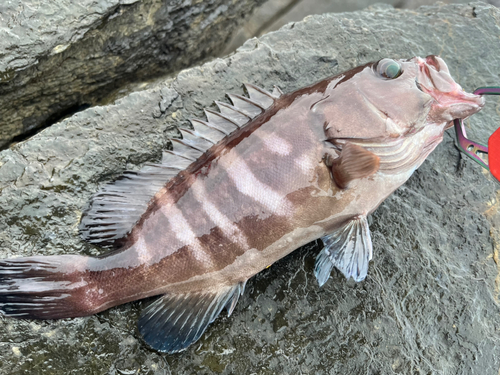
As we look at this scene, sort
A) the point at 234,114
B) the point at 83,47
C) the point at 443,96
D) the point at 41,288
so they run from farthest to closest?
the point at 83,47 < the point at 234,114 < the point at 443,96 < the point at 41,288

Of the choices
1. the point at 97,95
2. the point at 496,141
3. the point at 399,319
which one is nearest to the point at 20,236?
the point at 97,95

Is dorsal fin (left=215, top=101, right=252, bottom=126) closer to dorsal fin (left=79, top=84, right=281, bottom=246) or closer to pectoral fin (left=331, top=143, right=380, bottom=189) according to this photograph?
dorsal fin (left=79, top=84, right=281, bottom=246)

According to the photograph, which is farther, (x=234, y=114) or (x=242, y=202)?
(x=234, y=114)

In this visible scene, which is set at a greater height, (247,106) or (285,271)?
(247,106)

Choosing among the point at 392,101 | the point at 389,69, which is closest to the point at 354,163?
the point at 392,101

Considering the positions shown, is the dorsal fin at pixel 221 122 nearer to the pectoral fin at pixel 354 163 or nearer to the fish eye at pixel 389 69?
the pectoral fin at pixel 354 163

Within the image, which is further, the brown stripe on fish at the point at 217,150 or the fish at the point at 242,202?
the brown stripe on fish at the point at 217,150

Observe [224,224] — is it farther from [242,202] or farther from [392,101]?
[392,101]

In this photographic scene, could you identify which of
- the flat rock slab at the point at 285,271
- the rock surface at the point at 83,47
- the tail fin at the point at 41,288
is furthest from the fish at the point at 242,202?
the rock surface at the point at 83,47
